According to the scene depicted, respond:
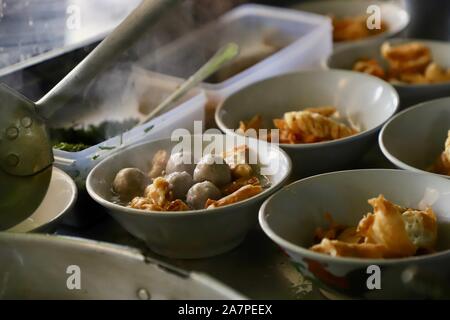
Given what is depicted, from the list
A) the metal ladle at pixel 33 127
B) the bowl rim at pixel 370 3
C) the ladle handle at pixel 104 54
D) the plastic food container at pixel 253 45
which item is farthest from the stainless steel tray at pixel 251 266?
the bowl rim at pixel 370 3

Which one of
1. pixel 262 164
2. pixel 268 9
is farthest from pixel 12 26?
pixel 268 9

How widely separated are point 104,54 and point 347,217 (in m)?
0.51

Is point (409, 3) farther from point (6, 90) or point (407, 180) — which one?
point (6, 90)

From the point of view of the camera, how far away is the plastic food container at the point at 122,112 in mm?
1271

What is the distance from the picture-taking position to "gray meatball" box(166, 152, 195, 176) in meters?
1.26

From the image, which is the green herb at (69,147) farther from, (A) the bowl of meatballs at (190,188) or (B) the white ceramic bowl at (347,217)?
(B) the white ceramic bowl at (347,217)

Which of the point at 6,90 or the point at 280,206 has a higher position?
the point at 6,90

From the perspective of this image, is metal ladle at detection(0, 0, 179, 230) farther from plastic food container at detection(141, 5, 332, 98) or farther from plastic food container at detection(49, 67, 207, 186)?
plastic food container at detection(141, 5, 332, 98)

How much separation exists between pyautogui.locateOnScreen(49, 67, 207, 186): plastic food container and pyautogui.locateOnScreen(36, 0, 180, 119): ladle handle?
5.6 inches
